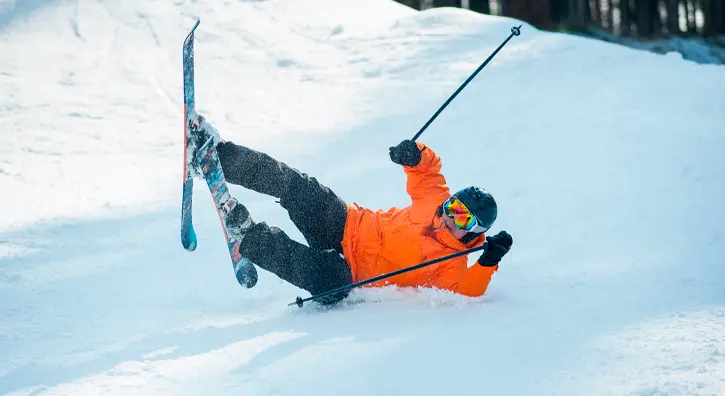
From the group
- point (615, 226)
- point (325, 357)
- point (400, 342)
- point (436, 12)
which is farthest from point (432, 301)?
point (436, 12)

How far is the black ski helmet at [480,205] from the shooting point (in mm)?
4234

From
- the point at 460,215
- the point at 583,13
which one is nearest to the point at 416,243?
the point at 460,215

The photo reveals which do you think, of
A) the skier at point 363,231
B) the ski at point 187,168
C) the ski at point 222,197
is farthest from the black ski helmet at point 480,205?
the ski at point 187,168

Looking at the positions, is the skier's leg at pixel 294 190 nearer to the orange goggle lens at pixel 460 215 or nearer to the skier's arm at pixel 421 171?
the skier's arm at pixel 421 171

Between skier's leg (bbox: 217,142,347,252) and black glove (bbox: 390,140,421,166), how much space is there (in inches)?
17.3

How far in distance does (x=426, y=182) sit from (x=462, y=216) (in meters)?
0.42

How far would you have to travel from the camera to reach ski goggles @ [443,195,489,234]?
4.26 m

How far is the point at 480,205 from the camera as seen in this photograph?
167 inches

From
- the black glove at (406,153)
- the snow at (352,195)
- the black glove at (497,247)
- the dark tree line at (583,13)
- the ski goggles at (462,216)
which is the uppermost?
the black glove at (406,153)

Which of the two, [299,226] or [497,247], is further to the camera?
[299,226]

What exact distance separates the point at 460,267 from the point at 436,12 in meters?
7.10

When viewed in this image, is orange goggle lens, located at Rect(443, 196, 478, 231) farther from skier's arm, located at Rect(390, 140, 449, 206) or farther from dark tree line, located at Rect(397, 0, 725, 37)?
dark tree line, located at Rect(397, 0, 725, 37)

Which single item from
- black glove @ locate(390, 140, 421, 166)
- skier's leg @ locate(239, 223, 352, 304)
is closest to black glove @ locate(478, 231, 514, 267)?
black glove @ locate(390, 140, 421, 166)

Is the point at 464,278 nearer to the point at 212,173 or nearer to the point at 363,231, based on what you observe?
the point at 363,231
